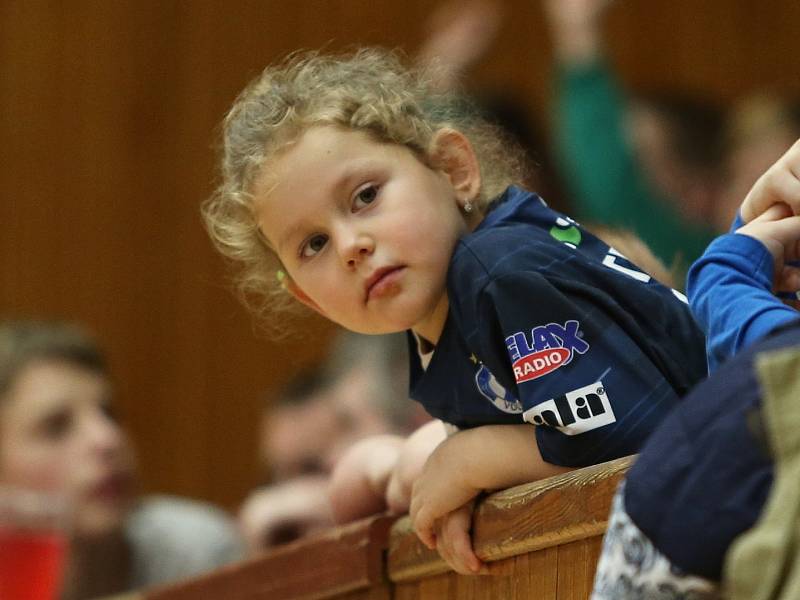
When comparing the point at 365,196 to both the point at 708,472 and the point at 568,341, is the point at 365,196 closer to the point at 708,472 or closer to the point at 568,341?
the point at 568,341

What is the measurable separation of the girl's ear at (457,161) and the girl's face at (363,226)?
0.02 m

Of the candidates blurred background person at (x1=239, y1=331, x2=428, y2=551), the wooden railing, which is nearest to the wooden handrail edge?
the wooden railing

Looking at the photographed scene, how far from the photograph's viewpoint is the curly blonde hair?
4.17ft

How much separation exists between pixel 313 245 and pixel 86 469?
1.16 meters

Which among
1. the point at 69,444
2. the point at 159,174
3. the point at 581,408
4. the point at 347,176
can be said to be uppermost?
the point at 347,176

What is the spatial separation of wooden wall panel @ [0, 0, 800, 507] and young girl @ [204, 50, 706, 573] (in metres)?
1.98

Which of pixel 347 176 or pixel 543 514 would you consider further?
pixel 347 176

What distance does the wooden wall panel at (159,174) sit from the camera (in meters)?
3.35

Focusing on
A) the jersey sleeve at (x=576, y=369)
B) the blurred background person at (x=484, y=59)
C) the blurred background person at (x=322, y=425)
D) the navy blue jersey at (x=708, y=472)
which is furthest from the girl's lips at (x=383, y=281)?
the blurred background person at (x=322, y=425)

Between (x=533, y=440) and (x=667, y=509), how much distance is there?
1.50 feet

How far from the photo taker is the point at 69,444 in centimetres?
233

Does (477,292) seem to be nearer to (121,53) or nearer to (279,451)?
(279,451)

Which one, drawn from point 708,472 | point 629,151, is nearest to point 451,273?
point 708,472

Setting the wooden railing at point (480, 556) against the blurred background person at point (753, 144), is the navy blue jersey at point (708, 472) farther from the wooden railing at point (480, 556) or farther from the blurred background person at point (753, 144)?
the blurred background person at point (753, 144)
